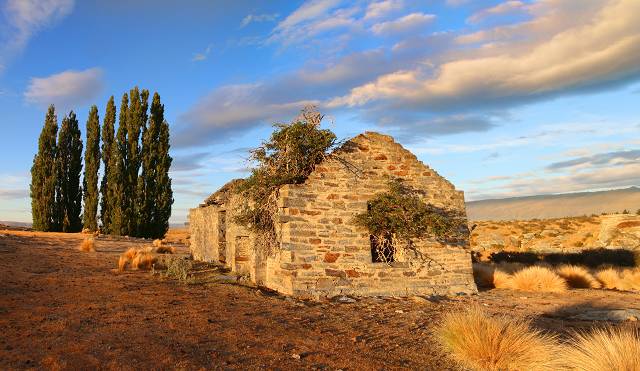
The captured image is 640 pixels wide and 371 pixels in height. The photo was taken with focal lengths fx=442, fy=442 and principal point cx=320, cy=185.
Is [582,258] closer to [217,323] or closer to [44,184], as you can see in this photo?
[217,323]

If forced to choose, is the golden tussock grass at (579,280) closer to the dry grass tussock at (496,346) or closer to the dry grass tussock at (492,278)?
the dry grass tussock at (492,278)

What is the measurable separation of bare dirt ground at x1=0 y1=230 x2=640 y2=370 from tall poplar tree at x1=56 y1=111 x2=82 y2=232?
21628 millimetres

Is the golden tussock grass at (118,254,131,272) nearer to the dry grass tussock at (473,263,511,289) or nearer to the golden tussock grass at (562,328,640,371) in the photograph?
the dry grass tussock at (473,263,511,289)

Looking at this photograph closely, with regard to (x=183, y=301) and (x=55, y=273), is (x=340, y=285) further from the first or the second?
(x=55, y=273)

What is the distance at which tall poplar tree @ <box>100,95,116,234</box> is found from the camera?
30094 millimetres

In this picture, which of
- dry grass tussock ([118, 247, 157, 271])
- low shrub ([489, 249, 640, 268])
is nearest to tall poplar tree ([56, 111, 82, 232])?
dry grass tussock ([118, 247, 157, 271])

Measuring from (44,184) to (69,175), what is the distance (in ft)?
5.43

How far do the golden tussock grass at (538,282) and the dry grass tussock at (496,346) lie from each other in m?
6.79

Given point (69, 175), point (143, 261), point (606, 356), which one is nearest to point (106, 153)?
point (69, 175)

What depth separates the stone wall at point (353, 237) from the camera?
389 inches

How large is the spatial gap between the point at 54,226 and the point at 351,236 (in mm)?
28483

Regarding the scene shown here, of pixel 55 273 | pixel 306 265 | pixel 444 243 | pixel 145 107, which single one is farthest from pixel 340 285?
pixel 145 107

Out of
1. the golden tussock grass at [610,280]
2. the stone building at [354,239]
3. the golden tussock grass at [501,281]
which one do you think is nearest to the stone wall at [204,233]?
the stone building at [354,239]

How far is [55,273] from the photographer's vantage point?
1210 cm
